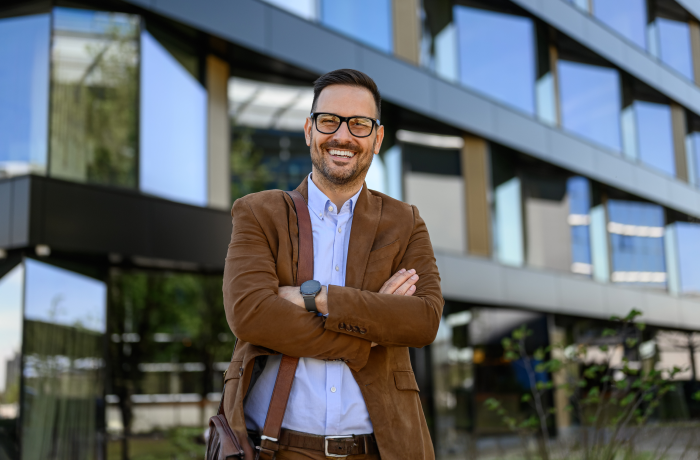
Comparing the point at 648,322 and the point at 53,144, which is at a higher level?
the point at 53,144

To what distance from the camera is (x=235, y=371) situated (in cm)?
239

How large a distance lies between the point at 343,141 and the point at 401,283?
557 millimetres

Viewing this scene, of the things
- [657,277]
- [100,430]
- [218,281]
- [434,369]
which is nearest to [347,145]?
[100,430]

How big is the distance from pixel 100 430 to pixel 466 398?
8.62 metres

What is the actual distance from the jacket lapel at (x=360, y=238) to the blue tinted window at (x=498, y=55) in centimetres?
1392

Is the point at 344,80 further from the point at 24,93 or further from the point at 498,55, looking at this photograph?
the point at 498,55

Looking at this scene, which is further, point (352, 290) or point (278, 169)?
point (278, 169)

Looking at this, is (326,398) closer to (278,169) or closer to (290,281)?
(290,281)

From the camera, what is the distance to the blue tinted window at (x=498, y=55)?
54.0ft

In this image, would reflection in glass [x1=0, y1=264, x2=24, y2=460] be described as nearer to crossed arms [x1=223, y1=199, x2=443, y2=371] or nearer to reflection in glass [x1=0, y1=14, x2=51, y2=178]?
reflection in glass [x1=0, y1=14, x2=51, y2=178]

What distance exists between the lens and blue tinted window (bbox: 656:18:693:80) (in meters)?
22.1

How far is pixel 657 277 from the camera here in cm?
2138

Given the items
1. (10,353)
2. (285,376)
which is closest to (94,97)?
(10,353)

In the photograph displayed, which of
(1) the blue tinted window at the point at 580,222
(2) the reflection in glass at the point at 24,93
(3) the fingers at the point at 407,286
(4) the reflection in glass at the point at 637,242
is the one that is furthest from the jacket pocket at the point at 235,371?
(4) the reflection in glass at the point at 637,242
